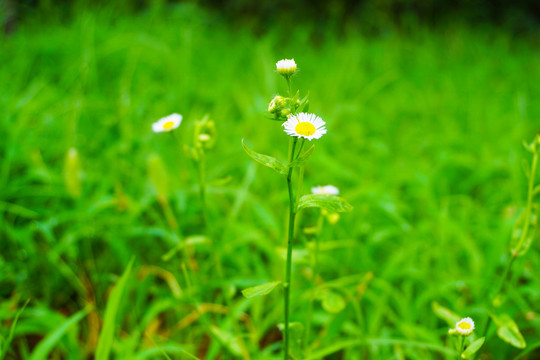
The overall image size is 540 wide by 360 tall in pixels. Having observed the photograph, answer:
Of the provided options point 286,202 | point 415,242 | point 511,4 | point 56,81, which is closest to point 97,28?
point 56,81

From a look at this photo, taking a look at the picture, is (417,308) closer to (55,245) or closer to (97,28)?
(55,245)

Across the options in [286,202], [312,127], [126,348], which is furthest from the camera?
[286,202]

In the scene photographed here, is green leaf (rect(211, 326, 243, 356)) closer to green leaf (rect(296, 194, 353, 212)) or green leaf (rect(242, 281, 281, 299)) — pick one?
green leaf (rect(242, 281, 281, 299))

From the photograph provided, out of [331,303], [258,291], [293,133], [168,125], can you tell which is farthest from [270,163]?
[168,125]

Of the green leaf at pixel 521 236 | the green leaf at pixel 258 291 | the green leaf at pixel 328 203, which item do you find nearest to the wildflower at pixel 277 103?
the green leaf at pixel 328 203

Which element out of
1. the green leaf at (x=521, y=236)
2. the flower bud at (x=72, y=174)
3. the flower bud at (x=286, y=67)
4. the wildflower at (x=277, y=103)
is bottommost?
the green leaf at (x=521, y=236)

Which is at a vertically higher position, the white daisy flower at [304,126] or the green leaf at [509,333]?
the white daisy flower at [304,126]

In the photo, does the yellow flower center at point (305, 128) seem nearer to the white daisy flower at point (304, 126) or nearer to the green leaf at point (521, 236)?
the white daisy flower at point (304, 126)

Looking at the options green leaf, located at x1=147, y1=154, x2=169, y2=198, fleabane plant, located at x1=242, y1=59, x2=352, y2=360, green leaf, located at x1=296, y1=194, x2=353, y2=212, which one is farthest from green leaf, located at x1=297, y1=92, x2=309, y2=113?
green leaf, located at x1=147, y1=154, x2=169, y2=198
